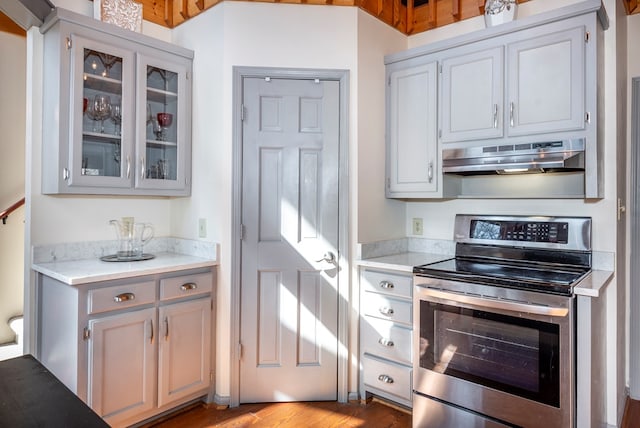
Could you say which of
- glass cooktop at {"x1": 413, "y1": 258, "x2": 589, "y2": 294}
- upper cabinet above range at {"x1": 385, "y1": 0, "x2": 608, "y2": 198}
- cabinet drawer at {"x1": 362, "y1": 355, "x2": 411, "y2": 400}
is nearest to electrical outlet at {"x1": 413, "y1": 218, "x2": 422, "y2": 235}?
upper cabinet above range at {"x1": 385, "y1": 0, "x2": 608, "y2": 198}

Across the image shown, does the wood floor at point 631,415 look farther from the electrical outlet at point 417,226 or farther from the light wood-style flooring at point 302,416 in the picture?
the electrical outlet at point 417,226

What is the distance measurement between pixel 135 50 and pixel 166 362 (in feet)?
6.13

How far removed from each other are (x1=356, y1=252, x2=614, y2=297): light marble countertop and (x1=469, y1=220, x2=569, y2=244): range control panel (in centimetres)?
26

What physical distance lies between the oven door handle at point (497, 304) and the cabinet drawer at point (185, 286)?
1298mm

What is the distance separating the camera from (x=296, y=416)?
7.88 feet

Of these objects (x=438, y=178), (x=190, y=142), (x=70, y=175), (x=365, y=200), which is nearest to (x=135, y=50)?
(x=190, y=142)

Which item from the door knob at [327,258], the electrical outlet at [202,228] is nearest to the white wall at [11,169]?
the electrical outlet at [202,228]

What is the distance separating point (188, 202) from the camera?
9.24ft

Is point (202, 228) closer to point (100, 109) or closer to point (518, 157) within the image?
point (100, 109)

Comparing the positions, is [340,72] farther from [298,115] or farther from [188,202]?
[188,202]

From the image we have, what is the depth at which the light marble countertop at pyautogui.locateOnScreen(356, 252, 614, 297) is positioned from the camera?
5.82 feet

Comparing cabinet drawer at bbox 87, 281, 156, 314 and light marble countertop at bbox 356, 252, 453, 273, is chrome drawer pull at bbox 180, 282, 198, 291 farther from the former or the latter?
light marble countertop at bbox 356, 252, 453, 273

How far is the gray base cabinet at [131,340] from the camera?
2.01 m

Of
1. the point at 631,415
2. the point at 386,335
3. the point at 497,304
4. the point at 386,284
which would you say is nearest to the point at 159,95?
the point at 386,284
